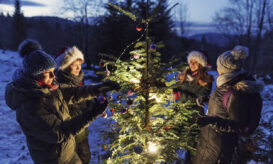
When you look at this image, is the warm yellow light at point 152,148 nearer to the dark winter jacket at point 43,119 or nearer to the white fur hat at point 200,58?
the dark winter jacket at point 43,119

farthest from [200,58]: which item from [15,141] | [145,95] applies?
[15,141]

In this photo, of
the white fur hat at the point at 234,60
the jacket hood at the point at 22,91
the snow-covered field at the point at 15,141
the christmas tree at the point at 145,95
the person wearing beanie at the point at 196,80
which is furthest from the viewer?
the snow-covered field at the point at 15,141

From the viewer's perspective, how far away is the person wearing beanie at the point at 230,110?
7.06 feet

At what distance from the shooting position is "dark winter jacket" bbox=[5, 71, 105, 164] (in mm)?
1708

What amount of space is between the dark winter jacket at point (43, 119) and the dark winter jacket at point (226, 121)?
1828mm

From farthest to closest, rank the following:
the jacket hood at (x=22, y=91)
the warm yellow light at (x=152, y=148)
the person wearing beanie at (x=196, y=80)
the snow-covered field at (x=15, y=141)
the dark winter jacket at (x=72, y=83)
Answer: the snow-covered field at (x=15, y=141) < the person wearing beanie at (x=196, y=80) < the dark winter jacket at (x=72, y=83) < the warm yellow light at (x=152, y=148) < the jacket hood at (x=22, y=91)

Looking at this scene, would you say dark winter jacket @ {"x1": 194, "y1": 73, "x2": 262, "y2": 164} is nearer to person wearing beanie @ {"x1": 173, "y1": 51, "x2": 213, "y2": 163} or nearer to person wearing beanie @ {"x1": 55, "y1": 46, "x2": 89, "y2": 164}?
person wearing beanie @ {"x1": 173, "y1": 51, "x2": 213, "y2": 163}

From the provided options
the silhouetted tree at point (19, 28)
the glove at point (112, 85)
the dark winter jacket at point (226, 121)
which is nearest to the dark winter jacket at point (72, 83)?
the glove at point (112, 85)

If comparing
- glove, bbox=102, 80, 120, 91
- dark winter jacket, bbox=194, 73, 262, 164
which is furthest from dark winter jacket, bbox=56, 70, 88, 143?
dark winter jacket, bbox=194, 73, 262, 164

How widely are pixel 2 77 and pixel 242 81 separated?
14202mm

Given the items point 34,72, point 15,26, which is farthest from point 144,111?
point 15,26

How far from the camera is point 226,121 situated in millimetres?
2240

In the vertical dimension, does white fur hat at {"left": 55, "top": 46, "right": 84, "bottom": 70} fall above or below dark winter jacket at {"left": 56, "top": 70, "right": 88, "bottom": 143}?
above

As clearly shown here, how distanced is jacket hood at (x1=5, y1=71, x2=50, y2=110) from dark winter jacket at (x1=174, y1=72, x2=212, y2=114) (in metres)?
2.70
